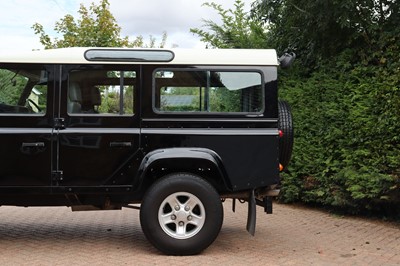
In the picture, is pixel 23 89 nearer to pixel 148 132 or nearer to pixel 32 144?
pixel 32 144

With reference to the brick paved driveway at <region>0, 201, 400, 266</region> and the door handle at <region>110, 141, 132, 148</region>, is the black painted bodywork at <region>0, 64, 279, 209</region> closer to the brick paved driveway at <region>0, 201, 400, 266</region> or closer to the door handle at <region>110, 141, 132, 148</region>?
the door handle at <region>110, 141, 132, 148</region>

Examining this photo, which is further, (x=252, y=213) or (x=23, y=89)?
(x=252, y=213)

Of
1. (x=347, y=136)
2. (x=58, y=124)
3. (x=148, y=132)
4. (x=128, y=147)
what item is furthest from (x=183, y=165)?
(x=347, y=136)

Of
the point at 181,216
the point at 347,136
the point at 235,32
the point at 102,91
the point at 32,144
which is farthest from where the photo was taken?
the point at 235,32

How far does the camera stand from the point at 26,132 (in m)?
5.66

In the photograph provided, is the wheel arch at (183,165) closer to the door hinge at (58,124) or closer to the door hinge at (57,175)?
the door hinge at (57,175)

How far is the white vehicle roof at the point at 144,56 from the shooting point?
5.76 meters

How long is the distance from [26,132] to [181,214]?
1.95 m

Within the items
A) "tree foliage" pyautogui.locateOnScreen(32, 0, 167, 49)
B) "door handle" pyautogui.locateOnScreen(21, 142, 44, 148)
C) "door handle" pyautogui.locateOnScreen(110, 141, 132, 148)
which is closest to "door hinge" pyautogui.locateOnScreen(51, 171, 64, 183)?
"door handle" pyautogui.locateOnScreen(21, 142, 44, 148)

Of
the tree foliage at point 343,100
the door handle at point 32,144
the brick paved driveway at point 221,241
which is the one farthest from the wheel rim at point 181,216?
the tree foliage at point 343,100

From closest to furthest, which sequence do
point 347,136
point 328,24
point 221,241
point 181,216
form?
point 181,216, point 221,241, point 347,136, point 328,24

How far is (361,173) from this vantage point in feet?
25.4

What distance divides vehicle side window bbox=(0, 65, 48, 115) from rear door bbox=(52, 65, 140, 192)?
254 mm

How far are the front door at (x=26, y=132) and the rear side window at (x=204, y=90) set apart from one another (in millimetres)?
1255
